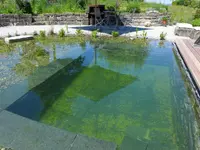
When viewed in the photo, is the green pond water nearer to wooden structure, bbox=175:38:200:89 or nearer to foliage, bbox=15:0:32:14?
wooden structure, bbox=175:38:200:89

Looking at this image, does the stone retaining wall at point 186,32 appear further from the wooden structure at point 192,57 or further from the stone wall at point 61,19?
the stone wall at point 61,19

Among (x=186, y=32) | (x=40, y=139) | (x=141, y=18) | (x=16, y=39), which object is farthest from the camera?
(x=141, y=18)

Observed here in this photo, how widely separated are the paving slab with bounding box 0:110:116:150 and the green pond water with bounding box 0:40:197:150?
37 centimetres

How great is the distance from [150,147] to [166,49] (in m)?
5.64

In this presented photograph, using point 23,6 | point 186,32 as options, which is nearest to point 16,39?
point 23,6

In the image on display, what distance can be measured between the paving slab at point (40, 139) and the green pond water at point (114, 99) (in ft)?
1.23

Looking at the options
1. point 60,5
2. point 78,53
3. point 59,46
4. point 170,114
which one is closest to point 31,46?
point 59,46

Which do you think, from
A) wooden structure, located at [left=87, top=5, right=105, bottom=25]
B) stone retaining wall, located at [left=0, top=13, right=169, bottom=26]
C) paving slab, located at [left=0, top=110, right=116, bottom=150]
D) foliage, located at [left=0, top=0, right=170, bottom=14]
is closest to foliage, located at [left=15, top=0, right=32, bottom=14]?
foliage, located at [left=0, top=0, right=170, bottom=14]

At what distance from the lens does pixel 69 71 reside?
16.3 feet

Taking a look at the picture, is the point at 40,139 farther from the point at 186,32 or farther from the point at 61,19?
the point at 61,19

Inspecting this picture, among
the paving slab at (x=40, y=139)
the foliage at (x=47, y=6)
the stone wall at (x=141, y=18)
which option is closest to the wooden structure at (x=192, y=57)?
the paving slab at (x=40, y=139)

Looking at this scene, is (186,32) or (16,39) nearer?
(16,39)

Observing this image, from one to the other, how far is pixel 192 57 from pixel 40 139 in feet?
15.1

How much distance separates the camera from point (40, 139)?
7.61 feet
